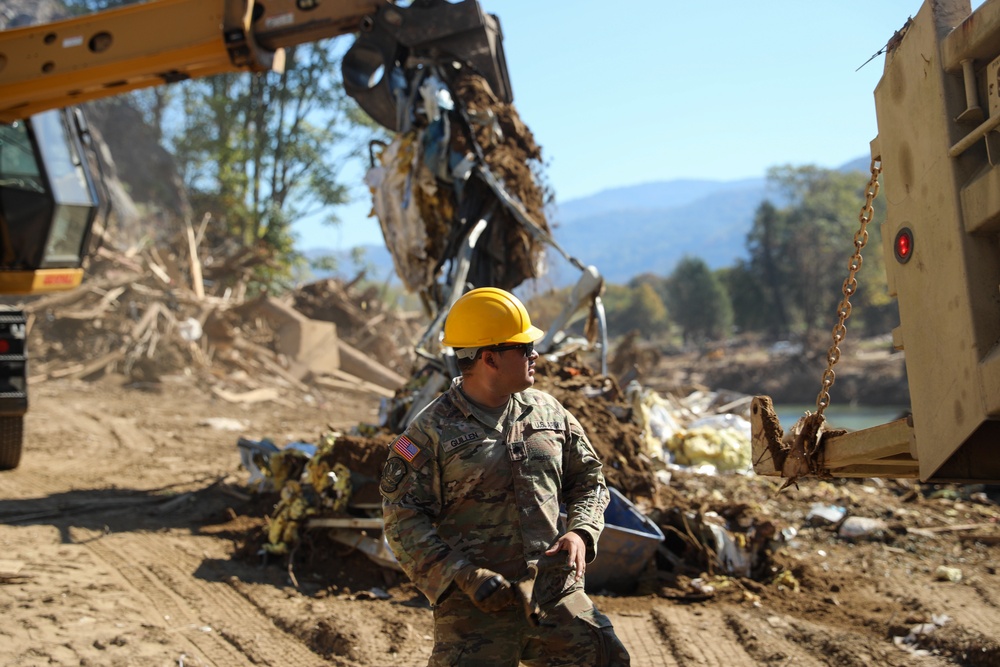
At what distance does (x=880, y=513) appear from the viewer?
7.86 m

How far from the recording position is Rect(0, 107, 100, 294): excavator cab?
27.3ft

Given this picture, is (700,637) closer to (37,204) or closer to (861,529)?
(861,529)

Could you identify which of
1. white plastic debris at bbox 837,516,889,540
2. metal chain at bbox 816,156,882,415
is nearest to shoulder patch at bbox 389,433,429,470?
metal chain at bbox 816,156,882,415

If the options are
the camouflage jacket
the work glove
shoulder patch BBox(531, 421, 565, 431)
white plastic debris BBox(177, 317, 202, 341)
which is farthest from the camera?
white plastic debris BBox(177, 317, 202, 341)

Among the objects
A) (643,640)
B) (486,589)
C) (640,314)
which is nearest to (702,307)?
(640,314)

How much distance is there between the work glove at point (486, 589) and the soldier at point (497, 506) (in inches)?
2.0

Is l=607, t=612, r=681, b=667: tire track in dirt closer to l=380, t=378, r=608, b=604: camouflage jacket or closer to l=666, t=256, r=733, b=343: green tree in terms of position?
l=380, t=378, r=608, b=604: camouflage jacket

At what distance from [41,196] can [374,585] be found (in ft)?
17.2

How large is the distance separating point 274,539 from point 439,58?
4085 mm

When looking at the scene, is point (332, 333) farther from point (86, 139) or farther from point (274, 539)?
point (274, 539)

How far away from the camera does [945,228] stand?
2527mm

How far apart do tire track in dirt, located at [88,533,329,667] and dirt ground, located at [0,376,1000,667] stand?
15 millimetres

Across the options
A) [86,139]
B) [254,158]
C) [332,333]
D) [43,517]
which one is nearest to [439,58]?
[86,139]

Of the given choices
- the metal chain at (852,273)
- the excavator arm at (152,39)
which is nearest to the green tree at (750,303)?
the excavator arm at (152,39)
